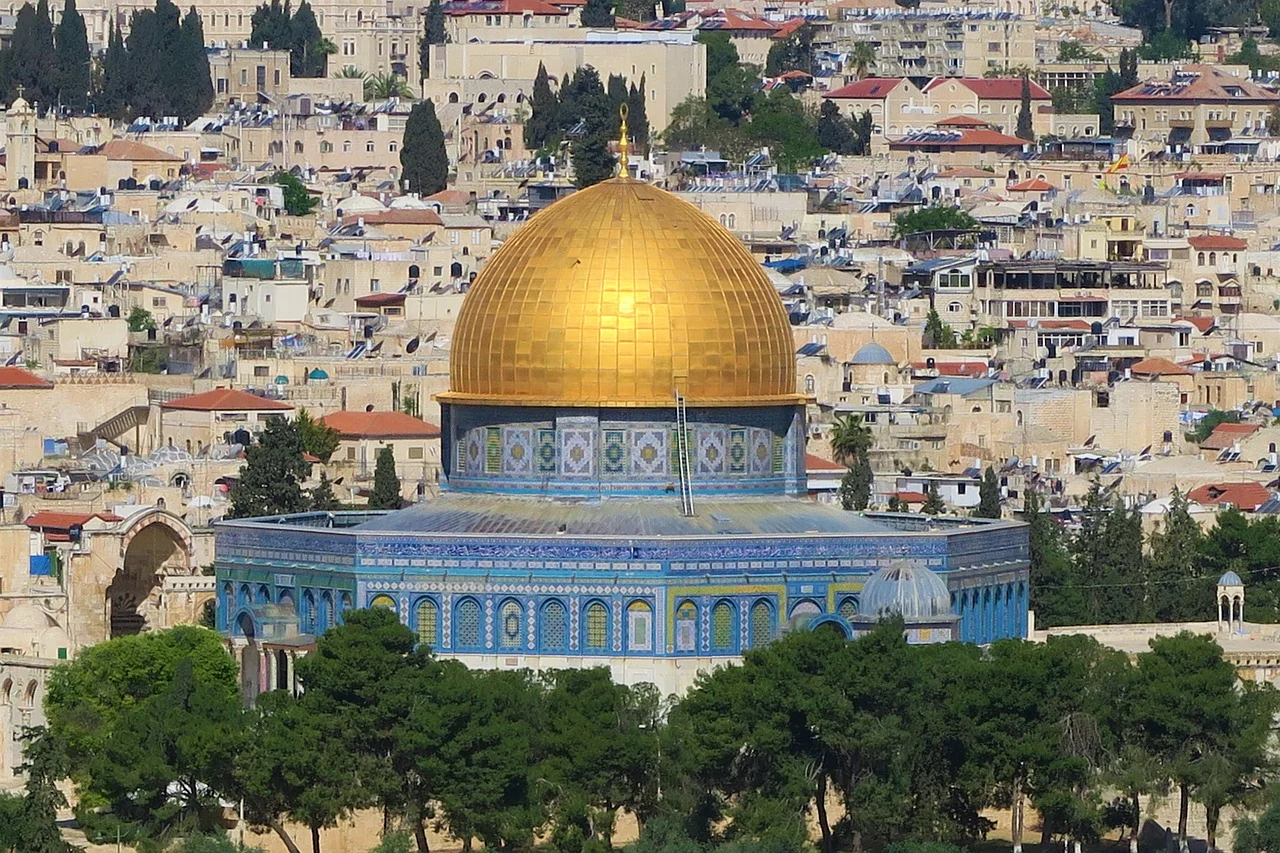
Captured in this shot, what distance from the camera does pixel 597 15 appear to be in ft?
455

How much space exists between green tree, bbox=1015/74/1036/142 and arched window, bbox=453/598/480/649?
260ft

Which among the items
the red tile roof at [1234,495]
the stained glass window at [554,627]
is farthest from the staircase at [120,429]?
the stained glass window at [554,627]

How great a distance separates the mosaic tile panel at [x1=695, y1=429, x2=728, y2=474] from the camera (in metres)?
52.0

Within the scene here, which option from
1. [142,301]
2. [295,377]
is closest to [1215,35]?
[142,301]

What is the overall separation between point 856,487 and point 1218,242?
39.0m

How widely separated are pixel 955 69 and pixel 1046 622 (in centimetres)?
8054

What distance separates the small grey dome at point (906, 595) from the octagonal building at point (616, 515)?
0.29ft

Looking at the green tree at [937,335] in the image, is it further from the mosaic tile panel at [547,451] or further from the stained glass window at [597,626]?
the stained glass window at [597,626]

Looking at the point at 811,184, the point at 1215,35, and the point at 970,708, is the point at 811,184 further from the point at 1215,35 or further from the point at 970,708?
the point at 970,708

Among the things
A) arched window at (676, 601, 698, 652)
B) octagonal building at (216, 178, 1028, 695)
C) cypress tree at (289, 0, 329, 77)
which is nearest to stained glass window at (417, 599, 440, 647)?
octagonal building at (216, 178, 1028, 695)

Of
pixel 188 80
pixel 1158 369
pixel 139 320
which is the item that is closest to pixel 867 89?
pixel 188 80

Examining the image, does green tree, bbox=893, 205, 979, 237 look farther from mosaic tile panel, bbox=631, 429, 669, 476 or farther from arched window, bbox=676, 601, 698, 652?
arched window, bbox=676, 601, 698, 652

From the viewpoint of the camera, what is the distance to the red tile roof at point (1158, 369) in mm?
88562

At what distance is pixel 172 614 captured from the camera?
62.8m
